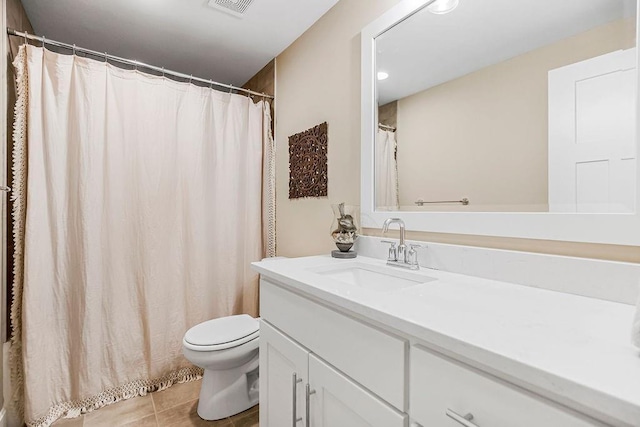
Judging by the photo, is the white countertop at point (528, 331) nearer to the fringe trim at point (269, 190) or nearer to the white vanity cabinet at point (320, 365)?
the white vanity cabinet at point (320, 365)

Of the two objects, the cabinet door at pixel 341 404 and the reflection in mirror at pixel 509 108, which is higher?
the reflection in mirror at pixel 509 108

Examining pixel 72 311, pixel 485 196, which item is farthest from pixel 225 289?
pixel 485 196

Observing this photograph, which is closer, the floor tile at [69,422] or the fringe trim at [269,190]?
the floor tile at [69,422]

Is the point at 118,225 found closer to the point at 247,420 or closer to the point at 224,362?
the point at 224,362

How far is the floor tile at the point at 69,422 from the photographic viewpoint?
1.56m

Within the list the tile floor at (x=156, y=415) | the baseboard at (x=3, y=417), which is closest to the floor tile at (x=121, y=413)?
the tile floor at (x=156, y=415)

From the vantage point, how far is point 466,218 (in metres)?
1.15

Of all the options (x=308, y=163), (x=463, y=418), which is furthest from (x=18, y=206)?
(x=463, y=418)

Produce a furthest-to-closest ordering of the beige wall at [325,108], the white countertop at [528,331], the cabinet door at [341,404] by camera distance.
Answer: the beige wall at [325,108] → the cabinet door at [341,404] → the white countertop at [528,331]

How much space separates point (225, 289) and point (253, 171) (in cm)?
88

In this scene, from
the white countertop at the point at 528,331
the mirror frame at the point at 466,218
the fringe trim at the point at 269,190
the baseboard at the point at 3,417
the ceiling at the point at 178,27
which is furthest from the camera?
the fringe trim at the point at 269,190

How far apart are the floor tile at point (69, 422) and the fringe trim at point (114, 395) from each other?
0.02 metres

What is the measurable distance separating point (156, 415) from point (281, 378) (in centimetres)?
101

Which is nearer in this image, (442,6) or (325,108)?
(442,6)
